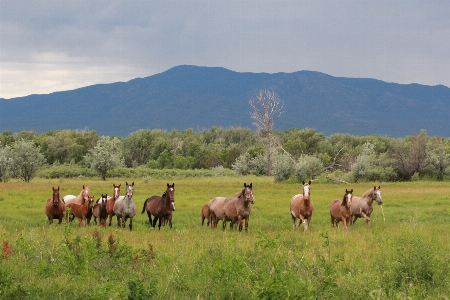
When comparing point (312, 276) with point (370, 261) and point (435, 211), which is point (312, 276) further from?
point (435, 211)

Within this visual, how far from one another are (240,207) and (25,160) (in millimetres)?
45943

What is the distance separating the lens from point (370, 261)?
1075 centimetres

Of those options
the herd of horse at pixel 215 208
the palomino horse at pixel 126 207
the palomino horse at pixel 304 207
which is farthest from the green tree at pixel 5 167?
the palomino horse at pixel 304 207

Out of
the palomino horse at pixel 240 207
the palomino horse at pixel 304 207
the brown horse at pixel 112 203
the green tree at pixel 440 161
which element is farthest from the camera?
the green tree at pixel 440 161

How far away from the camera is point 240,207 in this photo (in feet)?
60.2

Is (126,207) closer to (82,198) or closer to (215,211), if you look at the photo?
(82,198)

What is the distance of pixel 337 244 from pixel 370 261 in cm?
331

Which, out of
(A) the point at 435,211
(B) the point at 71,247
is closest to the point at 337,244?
(B) the point at 71,247

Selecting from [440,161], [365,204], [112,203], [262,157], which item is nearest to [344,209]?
[365,204]

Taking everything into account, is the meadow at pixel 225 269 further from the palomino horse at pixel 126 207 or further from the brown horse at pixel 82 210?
the brown horse at pixel 82 210

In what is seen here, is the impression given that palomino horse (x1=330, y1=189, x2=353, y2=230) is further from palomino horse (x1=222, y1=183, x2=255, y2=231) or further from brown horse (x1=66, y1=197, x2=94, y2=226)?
brown horse (x1=66, y1=197, x2=94, y2=226)

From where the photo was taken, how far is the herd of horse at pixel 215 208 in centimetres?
1859

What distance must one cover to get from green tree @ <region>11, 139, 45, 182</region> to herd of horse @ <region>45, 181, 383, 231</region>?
38494 mm

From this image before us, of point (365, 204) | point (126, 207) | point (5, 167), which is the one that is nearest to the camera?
point (126, 207)
